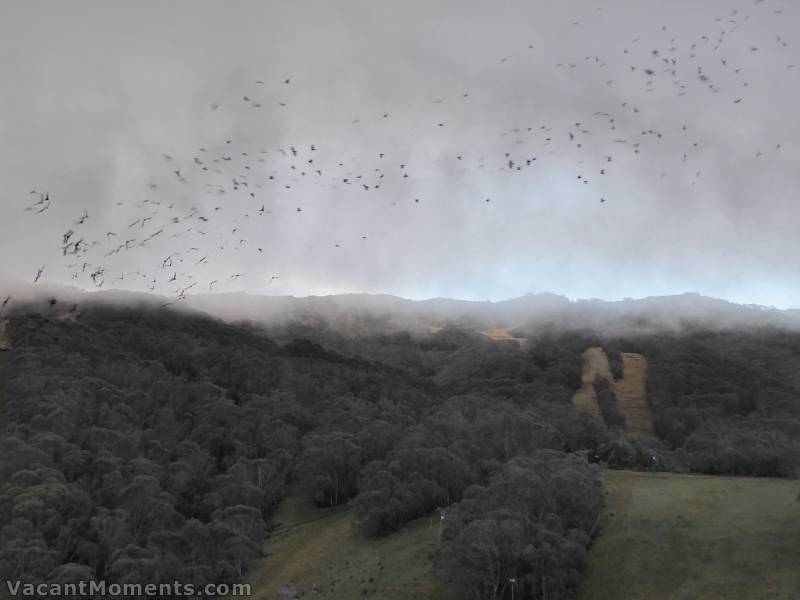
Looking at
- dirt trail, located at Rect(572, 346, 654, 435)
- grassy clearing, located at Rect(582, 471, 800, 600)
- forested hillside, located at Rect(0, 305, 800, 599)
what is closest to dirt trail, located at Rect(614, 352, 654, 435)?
dirt trail, located at Rect(572, 346, 654, 435)

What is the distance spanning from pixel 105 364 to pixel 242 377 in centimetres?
3064

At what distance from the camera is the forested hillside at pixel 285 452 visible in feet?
205

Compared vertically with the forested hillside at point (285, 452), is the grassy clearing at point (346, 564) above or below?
below

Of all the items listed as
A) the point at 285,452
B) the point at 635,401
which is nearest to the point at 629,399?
the point at 635,401

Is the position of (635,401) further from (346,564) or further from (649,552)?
(346,564)

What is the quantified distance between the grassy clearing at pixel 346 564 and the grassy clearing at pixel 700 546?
16.5 m

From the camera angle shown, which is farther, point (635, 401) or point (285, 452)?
point (635, 401)

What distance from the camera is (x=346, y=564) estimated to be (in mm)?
69688

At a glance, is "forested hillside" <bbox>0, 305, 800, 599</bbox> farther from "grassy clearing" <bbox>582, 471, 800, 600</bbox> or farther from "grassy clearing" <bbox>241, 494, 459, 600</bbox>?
"grassy clearing" <bbox>582, 471, 800, 600</bbox>

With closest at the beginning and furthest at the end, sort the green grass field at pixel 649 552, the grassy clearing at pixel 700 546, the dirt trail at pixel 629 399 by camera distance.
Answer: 1. the grassy clearing at pixel 700 546
2. the green grass field at pixel 649 552
3. the dirt trail at pixel 629 399

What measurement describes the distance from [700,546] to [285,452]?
6930 centimetres

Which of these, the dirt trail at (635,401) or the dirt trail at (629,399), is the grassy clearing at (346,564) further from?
the dirt trail at (635,401)

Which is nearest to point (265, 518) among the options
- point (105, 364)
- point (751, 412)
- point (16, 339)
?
point (105, 364)

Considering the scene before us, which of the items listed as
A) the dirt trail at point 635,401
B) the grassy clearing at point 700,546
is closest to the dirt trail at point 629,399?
the dirt trail at point 635,401
